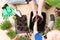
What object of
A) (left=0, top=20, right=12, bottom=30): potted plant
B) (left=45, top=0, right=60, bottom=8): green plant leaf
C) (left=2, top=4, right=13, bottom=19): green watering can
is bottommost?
(left=0, top=20, right=12, bottom=30): potted plant

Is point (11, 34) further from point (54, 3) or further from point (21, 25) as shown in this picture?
point (54, 3)

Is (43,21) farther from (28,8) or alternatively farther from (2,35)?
(2,35)

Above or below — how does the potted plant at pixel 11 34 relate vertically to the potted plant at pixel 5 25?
below

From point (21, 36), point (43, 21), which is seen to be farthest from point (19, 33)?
point (43, 21)

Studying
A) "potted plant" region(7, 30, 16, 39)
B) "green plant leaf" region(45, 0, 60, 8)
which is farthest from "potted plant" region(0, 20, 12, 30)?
"green plant leaf" region(45, 0, 60, 8)

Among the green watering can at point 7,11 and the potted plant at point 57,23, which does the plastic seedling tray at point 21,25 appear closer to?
the green watering can at point 7,11

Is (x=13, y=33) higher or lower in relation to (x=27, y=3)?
lower

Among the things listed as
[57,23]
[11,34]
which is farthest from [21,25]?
[57,23]

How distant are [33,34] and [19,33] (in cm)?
9

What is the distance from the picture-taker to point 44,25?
2307 mm

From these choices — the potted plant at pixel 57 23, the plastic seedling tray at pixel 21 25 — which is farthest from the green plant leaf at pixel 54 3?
the plastic seedling tray at pixel 21 25

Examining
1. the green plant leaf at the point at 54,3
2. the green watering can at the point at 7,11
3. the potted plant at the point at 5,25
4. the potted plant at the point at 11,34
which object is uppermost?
the green plant leaf at the point at 54,3

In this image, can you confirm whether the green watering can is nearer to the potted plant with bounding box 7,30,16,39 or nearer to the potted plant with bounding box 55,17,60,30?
the potted plant with bounding box 7,30,16,39

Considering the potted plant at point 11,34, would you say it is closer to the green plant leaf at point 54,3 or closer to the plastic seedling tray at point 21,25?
the plastic seedling tray at point 21,25
